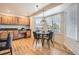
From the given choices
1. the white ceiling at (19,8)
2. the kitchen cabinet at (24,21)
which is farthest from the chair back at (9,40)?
the white ceiling at (19,8)

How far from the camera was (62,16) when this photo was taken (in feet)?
9.36

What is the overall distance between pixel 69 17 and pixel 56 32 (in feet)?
1.52

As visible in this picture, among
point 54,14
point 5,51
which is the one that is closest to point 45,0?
point 54,14

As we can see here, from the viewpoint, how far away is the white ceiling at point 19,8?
2758 mm

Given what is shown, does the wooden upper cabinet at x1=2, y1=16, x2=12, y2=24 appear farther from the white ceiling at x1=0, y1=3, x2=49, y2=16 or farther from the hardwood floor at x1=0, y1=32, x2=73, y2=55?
the hardwood floor at x1=0, y1=32, x2=73, y2=55

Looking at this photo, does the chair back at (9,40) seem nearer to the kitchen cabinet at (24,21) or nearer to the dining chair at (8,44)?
the dining chair at (8,44)

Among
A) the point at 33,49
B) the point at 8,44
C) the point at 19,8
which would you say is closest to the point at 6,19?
the point at 19,8

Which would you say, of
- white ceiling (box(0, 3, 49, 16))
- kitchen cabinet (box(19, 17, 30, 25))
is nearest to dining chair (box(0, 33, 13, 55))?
kitchen cabinet (box(19, 17, 30, 25))

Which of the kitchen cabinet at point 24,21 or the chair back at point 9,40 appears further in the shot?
the kitchen cabinet at point 24,21

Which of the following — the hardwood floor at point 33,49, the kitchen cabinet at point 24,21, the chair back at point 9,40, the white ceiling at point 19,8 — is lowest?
the hardwood floor at point 33,49

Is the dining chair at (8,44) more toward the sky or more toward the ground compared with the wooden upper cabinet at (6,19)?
more toward the ground

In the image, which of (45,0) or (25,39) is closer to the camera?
(45,0)

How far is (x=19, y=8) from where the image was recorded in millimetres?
2814
